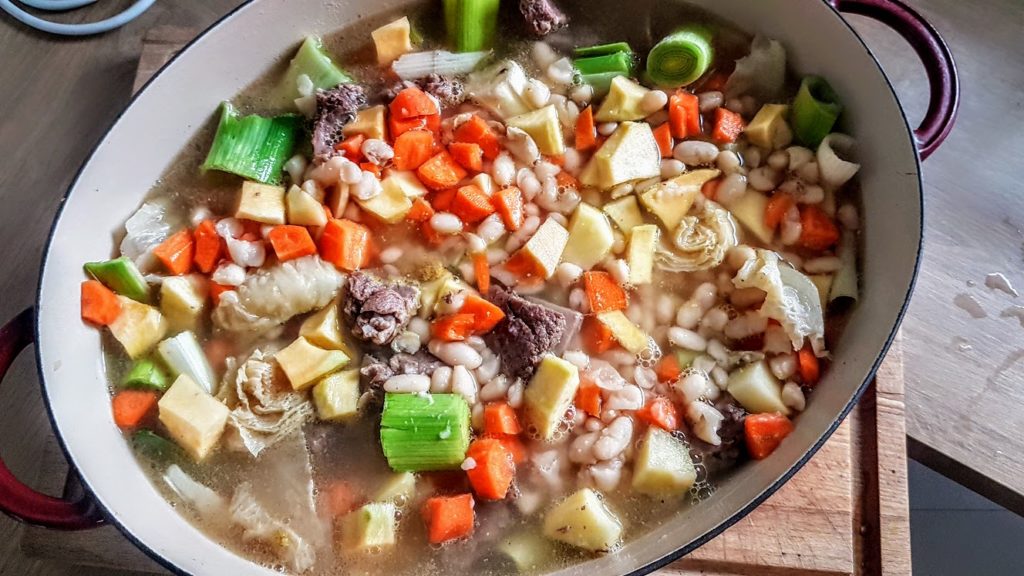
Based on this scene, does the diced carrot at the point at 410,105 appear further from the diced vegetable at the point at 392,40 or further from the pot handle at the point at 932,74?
the pot handle at the point at 932,74

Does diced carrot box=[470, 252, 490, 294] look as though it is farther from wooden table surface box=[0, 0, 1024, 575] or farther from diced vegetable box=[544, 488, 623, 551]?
wooden table surface box=[0, 0, 1024, 575]

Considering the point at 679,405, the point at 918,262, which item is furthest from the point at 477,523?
the point at 918,262

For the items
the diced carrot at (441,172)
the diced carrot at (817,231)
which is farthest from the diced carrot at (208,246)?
the diced carrot at (817,231)

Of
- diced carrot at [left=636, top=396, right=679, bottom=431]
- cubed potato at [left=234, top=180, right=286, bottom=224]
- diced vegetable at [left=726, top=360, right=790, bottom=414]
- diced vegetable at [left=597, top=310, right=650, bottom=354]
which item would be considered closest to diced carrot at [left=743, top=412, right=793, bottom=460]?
diced vegetable at [left=726, top=360, right=790, bottom=414]

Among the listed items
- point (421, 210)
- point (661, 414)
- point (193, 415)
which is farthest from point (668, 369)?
point (193, 415)

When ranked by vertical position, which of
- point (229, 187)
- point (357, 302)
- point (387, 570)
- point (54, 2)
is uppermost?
point (54, 2)

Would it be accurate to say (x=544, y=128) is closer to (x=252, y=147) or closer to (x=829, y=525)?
(x=252, y=147)

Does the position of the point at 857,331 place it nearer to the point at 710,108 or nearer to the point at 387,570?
the point at 710,108
